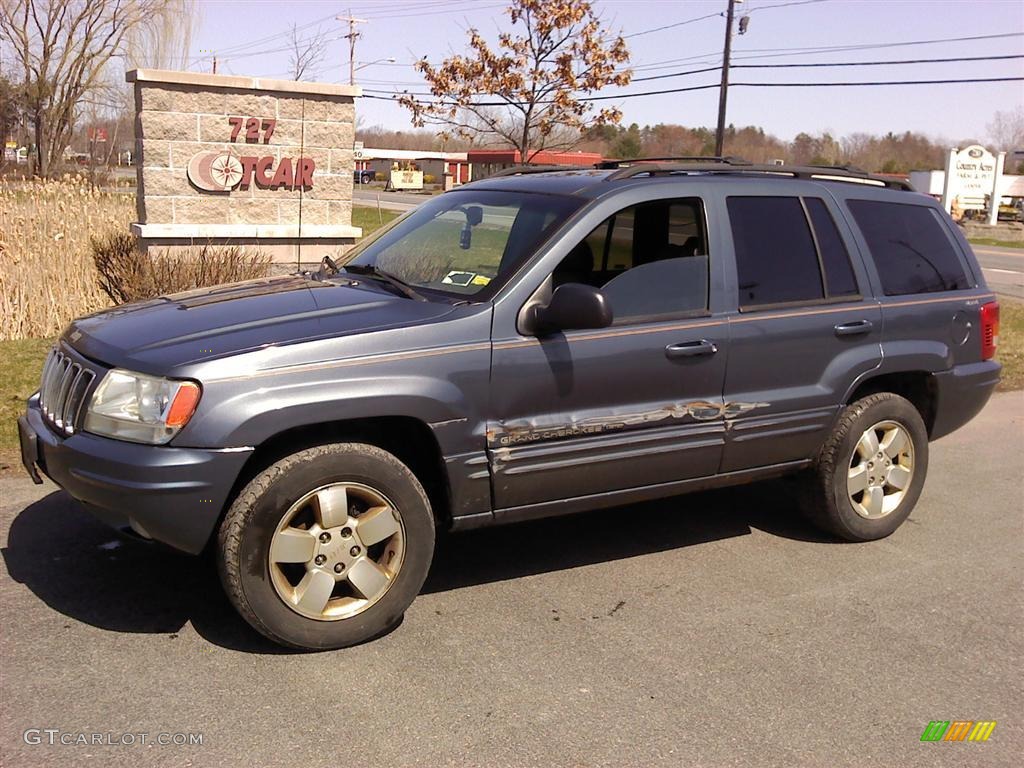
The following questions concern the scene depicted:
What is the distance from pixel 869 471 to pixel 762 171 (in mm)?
1703

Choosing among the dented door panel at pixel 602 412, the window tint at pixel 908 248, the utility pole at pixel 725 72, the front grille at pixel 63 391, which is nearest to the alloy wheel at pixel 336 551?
the dented door panel at pixel 602 412

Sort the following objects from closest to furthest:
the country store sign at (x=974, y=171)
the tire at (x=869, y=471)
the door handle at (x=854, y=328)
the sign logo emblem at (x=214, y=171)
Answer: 1. the door handle at (x=854, y=328)
2. the tire at (x=869, y=471)
3. the sign logo emblem at (x=214, y=171)
4. the country store sign at (x=974, y=171)

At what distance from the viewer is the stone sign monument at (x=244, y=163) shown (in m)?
10.4

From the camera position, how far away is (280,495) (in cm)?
363

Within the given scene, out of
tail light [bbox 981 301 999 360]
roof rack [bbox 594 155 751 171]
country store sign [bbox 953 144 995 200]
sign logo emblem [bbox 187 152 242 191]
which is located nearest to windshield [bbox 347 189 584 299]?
roof rack [bbox 594 155 751 171]

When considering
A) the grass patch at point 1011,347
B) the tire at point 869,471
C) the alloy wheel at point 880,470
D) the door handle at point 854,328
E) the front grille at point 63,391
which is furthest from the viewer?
the grass patch at point 1011,347

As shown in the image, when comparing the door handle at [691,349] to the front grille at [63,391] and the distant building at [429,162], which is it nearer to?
the front grille at [63,391]

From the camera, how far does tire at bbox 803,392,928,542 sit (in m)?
5.16

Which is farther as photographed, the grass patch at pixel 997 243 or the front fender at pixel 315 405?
the grass patch at pixel 997 243

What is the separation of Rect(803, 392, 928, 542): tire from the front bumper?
307 centimetres

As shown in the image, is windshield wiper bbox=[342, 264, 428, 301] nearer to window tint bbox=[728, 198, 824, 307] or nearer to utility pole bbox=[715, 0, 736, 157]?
window tint bbox=[728, 198, 824, 307]

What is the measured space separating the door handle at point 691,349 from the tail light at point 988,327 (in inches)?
80.6

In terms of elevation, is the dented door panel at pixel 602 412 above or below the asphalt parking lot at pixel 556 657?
above

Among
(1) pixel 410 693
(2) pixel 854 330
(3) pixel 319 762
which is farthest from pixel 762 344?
(3) pixel 319 762
